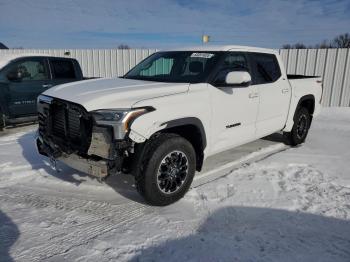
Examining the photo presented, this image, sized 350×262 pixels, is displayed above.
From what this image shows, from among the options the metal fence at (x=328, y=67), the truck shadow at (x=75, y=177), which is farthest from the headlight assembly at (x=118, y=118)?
the metal fence at (x=328, y=67)

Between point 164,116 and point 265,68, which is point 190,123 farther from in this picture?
point 265,68

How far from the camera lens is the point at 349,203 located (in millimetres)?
3980

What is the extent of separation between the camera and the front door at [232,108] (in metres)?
4.34

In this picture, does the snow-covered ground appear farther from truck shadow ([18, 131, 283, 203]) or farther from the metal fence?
the metal fence

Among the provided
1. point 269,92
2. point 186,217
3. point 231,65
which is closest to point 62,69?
point 231,65

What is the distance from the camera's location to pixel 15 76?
7695mm

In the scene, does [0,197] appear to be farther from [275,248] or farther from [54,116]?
[275,248]

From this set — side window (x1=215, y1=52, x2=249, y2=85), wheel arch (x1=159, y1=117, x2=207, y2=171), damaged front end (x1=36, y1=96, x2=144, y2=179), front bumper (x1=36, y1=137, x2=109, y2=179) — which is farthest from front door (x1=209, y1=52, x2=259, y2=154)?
front bumper (x1=36, y1=137, x2=109, y2=179)

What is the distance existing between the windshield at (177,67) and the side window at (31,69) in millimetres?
3793

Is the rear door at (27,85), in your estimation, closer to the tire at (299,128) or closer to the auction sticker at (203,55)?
the auction sticker at (203,55)

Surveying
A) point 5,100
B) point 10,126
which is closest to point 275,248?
point 5,100

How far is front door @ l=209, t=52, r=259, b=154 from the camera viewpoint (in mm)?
4340

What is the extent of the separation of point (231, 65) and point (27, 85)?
5.40 meters

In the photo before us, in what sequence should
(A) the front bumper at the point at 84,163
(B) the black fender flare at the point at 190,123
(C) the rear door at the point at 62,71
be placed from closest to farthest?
(A) the front bumper at the point at 84,163 < (B) the black fender flare at the point at 190,123 < (C) the rear door at the point at 62,71
